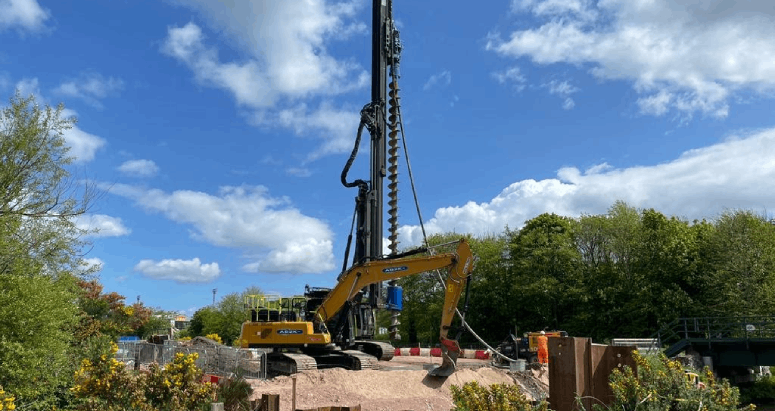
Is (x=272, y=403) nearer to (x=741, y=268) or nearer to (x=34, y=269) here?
(x=34, y=269)

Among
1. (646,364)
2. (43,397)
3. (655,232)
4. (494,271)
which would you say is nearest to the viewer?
(646,364)

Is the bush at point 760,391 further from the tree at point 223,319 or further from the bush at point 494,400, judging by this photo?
the tree at point 223,319

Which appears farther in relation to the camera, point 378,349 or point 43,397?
point 378,349

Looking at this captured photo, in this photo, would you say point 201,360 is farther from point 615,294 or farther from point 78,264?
point 615,294

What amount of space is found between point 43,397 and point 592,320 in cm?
4037

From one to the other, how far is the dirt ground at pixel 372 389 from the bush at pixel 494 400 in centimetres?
1152

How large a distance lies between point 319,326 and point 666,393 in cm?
1909

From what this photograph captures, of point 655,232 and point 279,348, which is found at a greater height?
point 655,232

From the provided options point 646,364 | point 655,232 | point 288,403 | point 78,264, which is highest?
point 655,232

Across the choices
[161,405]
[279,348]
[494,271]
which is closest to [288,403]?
[279,348]

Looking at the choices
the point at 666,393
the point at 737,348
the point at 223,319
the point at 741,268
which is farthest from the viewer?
the point at 223,319

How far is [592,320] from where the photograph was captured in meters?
45.9

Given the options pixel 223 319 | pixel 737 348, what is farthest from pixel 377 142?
pixel 223 319

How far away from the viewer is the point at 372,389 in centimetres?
1966
